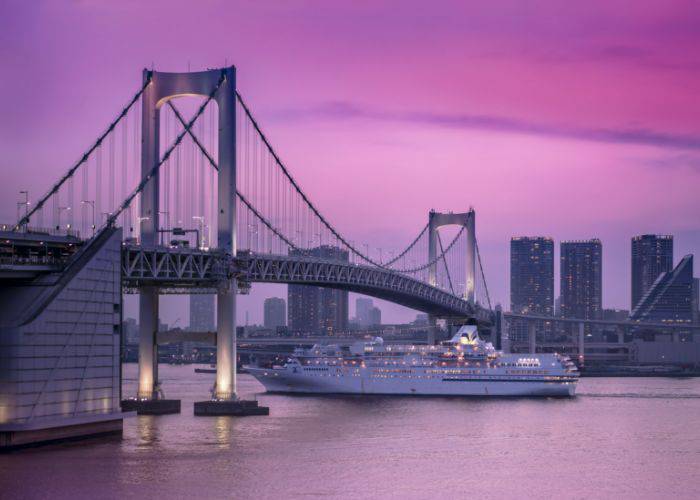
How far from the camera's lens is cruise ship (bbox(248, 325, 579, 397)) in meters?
68.7

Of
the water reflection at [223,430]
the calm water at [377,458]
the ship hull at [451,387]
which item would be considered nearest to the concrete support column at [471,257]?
the ship hull at [451,387]

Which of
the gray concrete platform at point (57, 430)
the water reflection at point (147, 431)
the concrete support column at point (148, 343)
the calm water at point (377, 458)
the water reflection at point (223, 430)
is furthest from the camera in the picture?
the concrete support column at point (148, 343)

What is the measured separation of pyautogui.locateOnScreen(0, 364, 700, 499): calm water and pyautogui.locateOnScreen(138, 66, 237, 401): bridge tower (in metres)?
2.41

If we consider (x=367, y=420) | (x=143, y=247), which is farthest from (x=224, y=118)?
(x=367, y=420)

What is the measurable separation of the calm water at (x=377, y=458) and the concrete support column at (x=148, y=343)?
1.50 meters

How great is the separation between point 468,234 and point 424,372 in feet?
83.3

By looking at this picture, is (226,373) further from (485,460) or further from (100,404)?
(485,460)

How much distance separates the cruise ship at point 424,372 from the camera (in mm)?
68688

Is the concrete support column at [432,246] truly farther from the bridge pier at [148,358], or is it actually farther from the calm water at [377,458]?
the bridge pier at [148,358]

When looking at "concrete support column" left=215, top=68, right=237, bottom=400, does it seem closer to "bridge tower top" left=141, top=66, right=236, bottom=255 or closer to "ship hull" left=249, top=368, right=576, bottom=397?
"bridge tower top" left=141, top=66, right=236, bottom=255

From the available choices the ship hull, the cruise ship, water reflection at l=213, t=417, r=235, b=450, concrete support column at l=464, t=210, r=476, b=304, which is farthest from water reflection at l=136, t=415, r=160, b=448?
concrete support column at l=464, t=210, r=476, b=304

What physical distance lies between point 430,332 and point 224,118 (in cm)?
3970

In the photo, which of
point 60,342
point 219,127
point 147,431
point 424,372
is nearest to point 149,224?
point 219,127

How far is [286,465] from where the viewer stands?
115ft
